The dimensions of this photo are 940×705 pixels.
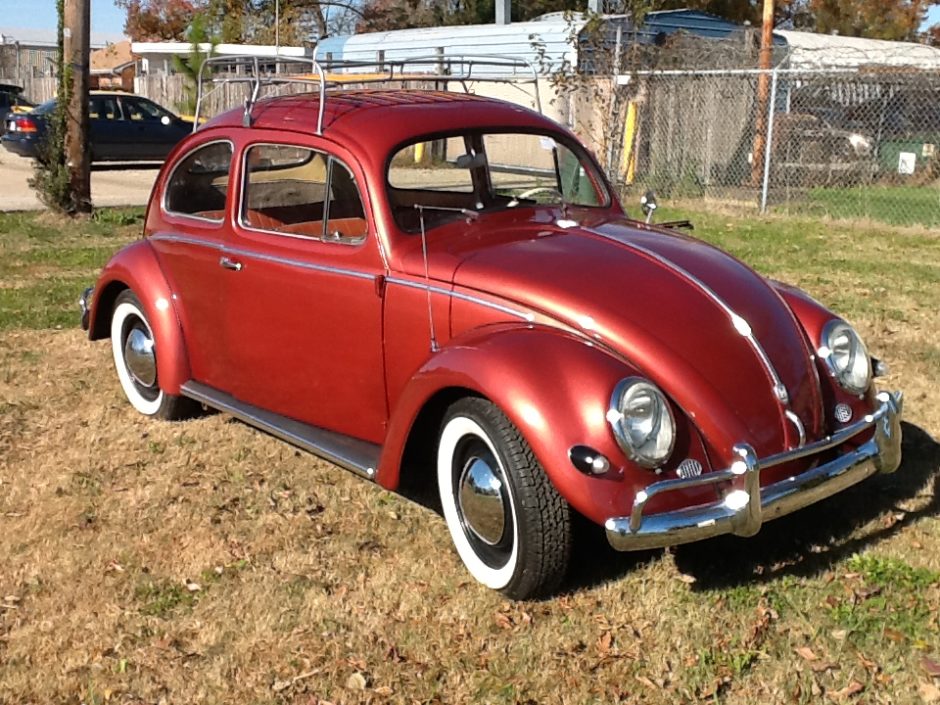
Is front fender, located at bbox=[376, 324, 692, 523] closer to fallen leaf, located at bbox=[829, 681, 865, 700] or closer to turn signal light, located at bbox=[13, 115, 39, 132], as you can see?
fallen leaf, located at bbox=[829, 681, 865, 700]

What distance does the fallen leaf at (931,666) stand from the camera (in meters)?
3.37

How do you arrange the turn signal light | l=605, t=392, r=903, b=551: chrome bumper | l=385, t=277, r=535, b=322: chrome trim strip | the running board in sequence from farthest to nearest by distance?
the turn signal light, the running board, l=385, t=277, r=535, b=322: chrome trim strip, l=605, t=392, r=903, b=551: chrome bumper

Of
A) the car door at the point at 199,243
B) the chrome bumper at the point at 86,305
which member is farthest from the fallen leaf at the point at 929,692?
the chrome bumper at the point at 86,305

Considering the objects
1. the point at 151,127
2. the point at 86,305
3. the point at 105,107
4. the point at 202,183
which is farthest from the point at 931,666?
the point at 105,107

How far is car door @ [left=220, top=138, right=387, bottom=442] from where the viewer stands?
4.42 m

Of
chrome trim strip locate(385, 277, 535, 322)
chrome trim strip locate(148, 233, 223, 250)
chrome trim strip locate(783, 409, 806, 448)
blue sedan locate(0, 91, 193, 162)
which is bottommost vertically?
chrome trim strip locate(783, 409, 806, 448)

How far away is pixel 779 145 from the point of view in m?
14.7

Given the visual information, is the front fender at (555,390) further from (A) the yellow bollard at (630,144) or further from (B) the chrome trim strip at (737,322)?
(A) the yellow bollard at (630,144)

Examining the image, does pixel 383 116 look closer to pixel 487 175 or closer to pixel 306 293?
pixel 487 175

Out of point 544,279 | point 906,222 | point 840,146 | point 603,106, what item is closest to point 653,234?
point 544,279

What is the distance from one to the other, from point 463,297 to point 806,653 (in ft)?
5.57

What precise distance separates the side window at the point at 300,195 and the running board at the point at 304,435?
0.83 meters

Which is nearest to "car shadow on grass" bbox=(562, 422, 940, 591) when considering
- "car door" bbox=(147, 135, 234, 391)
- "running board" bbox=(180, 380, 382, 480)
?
"running board" bbox=(180, 380, 382, 480)

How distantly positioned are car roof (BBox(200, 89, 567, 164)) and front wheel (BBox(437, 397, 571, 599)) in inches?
52.9
